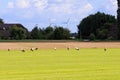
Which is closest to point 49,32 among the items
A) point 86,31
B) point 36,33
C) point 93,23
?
point 36,33

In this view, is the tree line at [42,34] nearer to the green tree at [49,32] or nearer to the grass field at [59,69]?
the green tree at [49,32]

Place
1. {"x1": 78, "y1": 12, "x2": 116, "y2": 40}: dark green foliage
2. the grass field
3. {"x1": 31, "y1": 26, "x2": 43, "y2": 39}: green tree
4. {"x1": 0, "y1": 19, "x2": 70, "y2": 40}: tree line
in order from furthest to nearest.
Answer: {"x1": 78, "y1": 12, "x2": 116, "y2": 40}: dark green foliage
{"x1": 31, "y1": 26, "x2": 43, "y2": 39}: green tree
{"x1": 0, "y1": 19, "x2": 70, "y2": 40}: tree line
the grass field

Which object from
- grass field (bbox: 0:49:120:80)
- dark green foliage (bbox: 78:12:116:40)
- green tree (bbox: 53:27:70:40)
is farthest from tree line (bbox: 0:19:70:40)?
grass field (bbox: 0:49:120:80)

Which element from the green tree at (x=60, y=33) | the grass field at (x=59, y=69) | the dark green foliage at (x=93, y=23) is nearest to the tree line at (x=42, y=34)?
the green tree at (x=60, y=33)

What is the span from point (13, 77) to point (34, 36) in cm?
11883

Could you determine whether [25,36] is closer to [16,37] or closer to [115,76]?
[16,37]

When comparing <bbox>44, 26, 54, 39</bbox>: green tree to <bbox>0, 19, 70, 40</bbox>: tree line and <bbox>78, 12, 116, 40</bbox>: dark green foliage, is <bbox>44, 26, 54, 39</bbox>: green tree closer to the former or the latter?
<bbox>0, 19, 70, 40</bbox>: tree line

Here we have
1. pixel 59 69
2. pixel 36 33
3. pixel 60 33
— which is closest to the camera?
pixel 59 69

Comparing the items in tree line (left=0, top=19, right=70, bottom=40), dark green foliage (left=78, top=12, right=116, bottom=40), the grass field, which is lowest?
the grass field

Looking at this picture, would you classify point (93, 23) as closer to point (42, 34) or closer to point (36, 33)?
point (42, 34)

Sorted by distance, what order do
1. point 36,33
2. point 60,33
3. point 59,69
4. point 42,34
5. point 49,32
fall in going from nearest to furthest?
point 59,69 → point 60,33 → point 36,33 → point 42,34 → point 49,32

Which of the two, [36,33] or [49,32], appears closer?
[36,33]

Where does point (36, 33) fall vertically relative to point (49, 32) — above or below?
below

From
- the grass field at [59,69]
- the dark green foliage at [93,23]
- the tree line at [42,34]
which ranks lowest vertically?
the grass field at [59,69]
